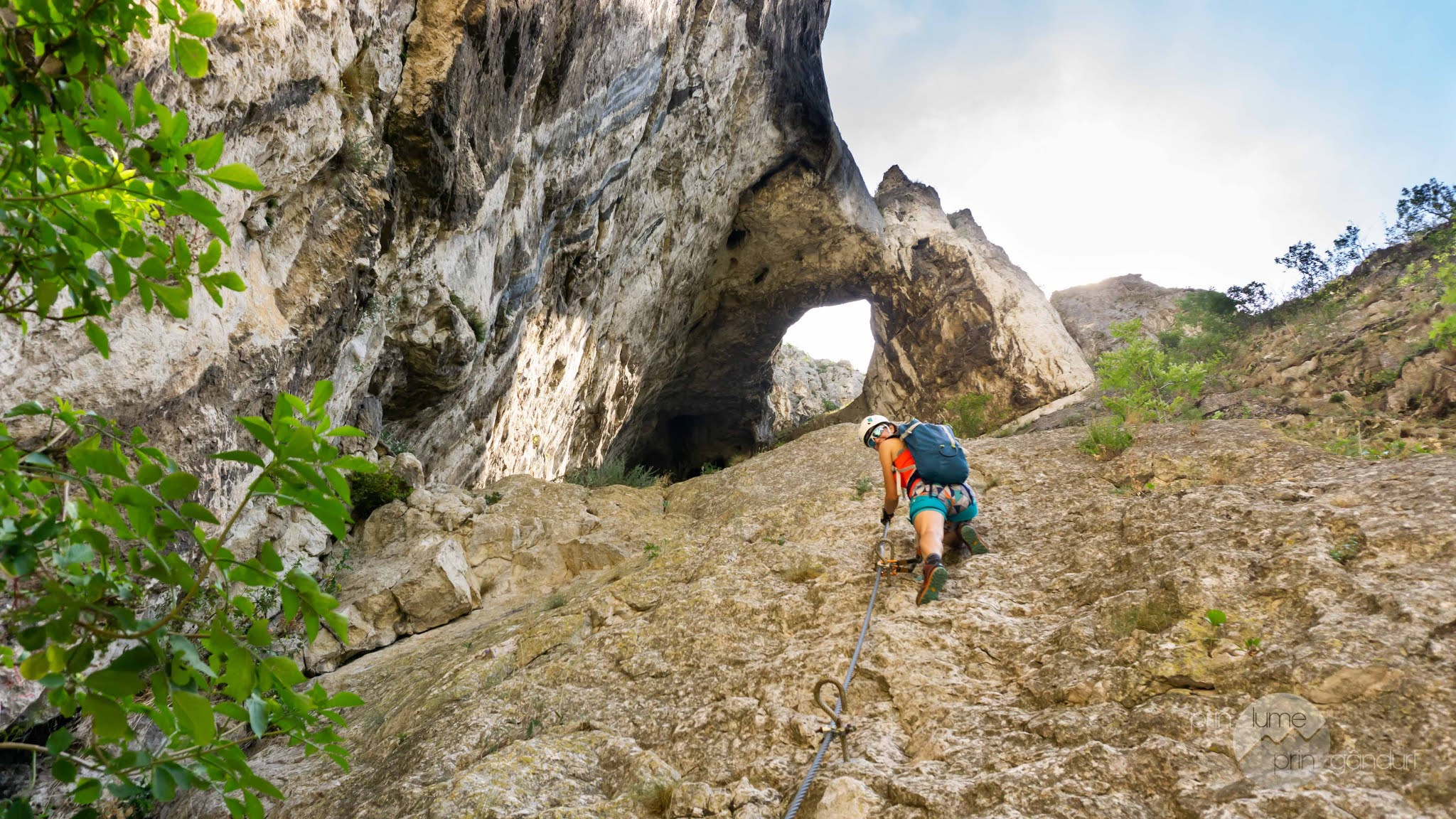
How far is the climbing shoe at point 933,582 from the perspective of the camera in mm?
5496

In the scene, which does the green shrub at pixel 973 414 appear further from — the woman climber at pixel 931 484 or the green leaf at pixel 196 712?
the green leaf at pixel 196 712

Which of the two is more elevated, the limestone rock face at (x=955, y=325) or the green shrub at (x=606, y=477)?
the limestone rock face at (x=955, y=325)

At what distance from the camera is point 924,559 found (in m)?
5.67

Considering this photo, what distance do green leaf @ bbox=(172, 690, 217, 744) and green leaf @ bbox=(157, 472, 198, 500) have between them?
1.29 ft

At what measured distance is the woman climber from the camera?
19.5 feet

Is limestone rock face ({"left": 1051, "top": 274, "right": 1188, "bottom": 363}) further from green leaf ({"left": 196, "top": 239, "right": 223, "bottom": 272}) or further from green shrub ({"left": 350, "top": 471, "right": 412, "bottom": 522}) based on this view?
green leaf ({"left": 196, "top": 239, "right": 223, "bottom": 272})

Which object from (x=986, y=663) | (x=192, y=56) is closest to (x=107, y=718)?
(x=192, y=56)

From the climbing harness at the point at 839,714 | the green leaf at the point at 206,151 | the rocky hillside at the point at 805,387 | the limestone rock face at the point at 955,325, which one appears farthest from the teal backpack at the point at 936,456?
the rocky hillside at the point at 805,387

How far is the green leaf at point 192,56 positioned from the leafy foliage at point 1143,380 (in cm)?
1044

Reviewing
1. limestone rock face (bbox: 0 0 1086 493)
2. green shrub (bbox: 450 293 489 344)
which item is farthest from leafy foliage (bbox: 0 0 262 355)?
green shrub (bbox: 450 293 489 344)

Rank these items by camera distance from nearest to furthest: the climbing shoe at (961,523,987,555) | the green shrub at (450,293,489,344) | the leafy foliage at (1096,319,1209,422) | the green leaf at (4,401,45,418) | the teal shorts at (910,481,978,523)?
1. the green leaf at (4,401,45,418)
2. the teal shorts at (910,481,978,523)
3. the climbing shoe at (961,523,987,555)
4. the green shrub at (450,293,489,344)
5. the leafy foliage at (1096,319,1209,422)

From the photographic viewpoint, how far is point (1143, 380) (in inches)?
440

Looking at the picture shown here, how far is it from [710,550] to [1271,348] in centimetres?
1389

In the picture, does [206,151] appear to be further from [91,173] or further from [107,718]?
[107,718]
